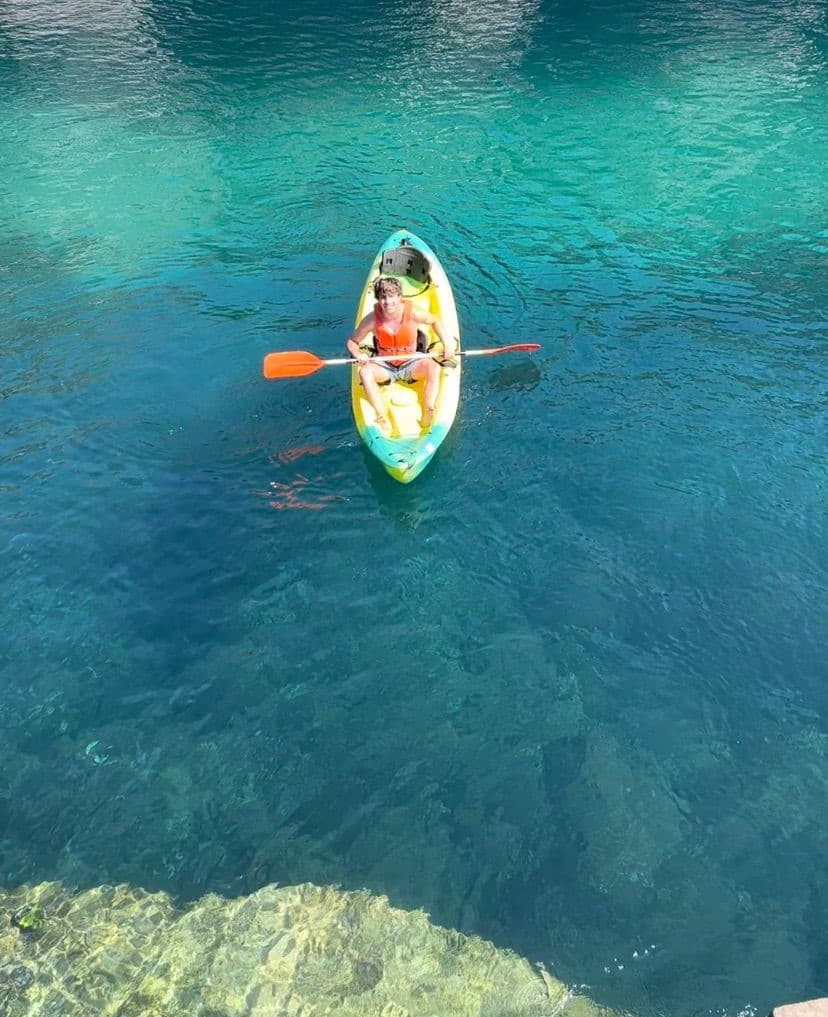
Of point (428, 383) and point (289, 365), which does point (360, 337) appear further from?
point (428, 383)

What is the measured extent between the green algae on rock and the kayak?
352cm

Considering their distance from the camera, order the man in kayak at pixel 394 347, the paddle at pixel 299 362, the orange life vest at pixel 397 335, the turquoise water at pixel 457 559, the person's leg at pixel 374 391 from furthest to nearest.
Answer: the orange life vest at pixel 397 335
the paddle at pixel 299 362
the man in kayak at pixel 394 347
the person's leg at pixel 374 391
the turquoise water at pixel 457 559

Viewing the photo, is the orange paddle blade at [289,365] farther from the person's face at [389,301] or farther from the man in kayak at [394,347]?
the person's face at [389,301]

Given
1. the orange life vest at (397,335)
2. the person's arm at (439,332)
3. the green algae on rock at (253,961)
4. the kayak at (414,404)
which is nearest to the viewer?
the green algae on rock at (253,961)

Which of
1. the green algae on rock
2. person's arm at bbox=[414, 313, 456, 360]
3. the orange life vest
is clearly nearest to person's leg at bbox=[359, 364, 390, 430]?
the orange life vest

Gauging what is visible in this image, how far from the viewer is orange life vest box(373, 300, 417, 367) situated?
816 cm

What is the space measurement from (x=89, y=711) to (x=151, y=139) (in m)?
12.1

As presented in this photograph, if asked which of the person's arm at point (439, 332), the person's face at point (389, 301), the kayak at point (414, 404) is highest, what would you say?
the person's face at point (389, 301)

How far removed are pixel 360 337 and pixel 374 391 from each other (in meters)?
0.93

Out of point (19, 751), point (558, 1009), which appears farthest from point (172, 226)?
point (558, 1009)

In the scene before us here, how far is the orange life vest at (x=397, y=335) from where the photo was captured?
8.16 meters

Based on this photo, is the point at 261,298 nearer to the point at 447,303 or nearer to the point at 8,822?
the point at 447,303

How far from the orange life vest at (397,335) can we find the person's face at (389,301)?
104 mm

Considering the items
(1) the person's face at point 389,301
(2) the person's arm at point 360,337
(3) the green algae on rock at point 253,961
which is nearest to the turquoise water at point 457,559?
(3) the green algae on rock at point 253,961
